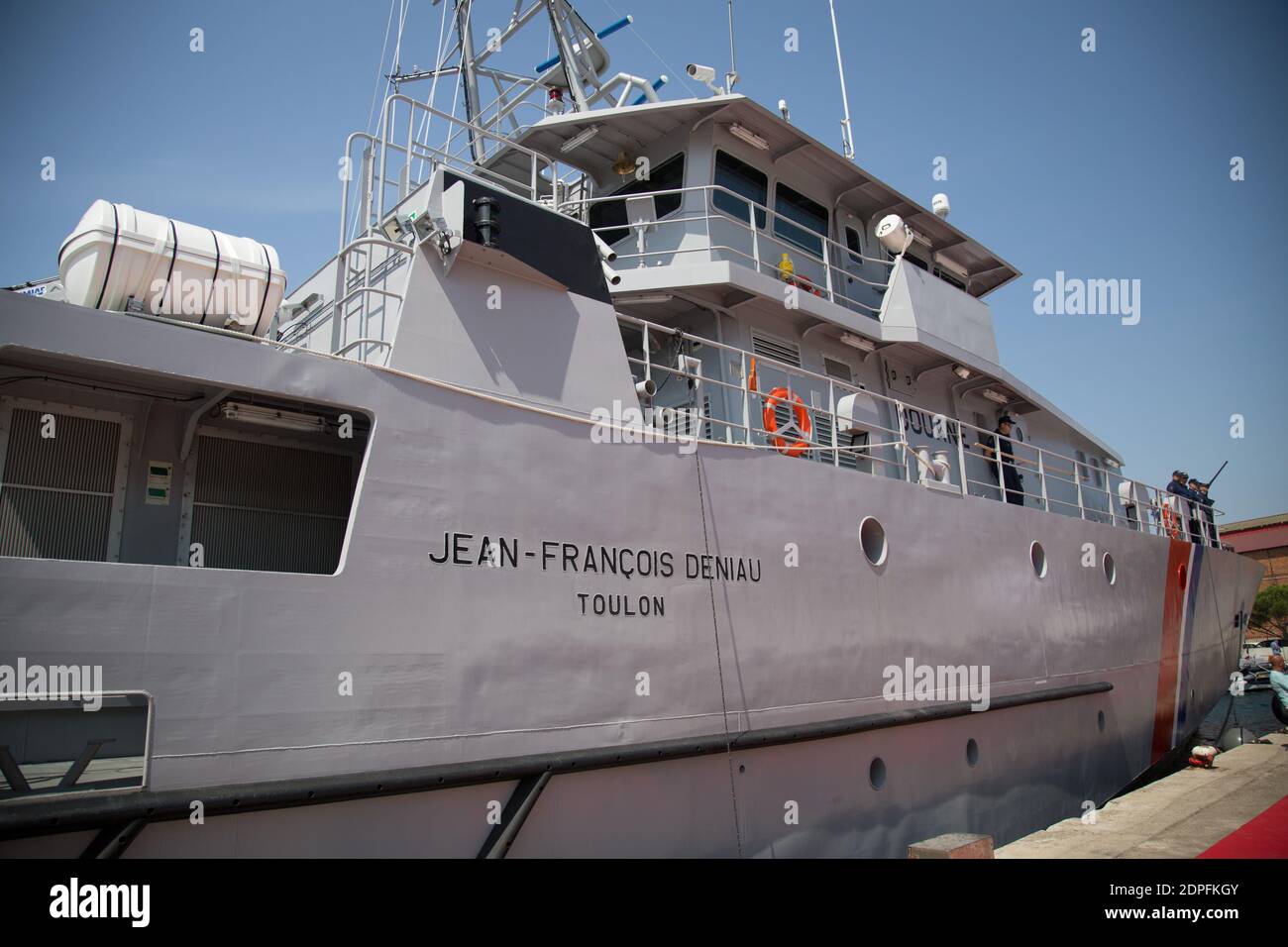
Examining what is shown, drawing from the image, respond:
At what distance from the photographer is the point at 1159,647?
→ 1202cm

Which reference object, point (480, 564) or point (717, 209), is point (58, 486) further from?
point (717, 209)

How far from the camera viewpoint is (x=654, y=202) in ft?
29.6

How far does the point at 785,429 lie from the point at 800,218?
4264mm

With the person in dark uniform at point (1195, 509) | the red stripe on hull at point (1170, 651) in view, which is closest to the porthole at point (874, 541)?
the red stripe on hull at point (1170, 651)

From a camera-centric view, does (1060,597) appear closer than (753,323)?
No

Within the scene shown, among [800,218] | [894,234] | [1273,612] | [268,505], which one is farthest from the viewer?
[1273,612]

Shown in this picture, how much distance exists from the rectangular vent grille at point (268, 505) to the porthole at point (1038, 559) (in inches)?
292

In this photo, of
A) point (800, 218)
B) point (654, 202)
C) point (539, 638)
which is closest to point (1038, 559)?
point (800, 218)

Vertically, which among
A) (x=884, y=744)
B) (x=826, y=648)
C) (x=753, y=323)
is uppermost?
(x=753, y=323)

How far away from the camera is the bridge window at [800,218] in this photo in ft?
32.0

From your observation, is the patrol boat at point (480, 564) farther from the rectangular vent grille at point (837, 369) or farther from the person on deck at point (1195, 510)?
the person on deck at point (1195, 510)
